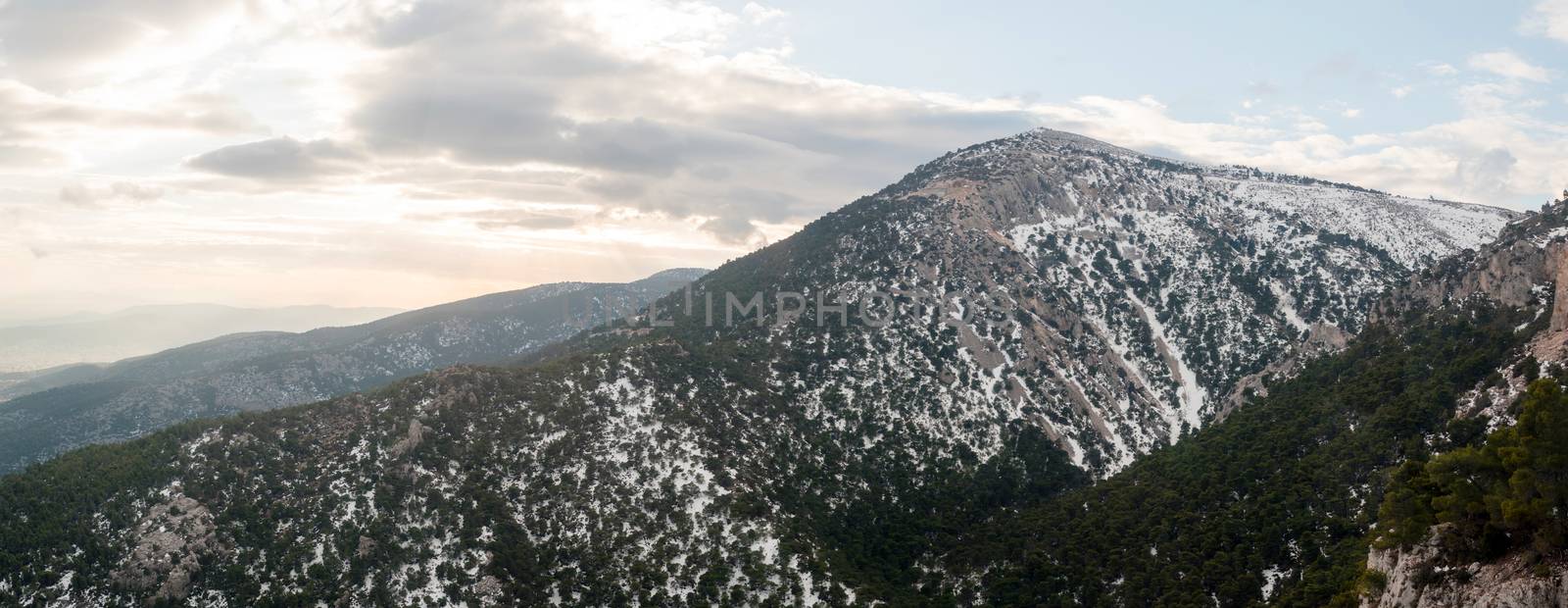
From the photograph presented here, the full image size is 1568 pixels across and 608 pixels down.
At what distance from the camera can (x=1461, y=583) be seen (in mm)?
44875

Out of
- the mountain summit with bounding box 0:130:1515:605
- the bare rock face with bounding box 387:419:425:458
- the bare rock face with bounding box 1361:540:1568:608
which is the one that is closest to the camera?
the bare rock face with bounding box 1361:540:1568:608

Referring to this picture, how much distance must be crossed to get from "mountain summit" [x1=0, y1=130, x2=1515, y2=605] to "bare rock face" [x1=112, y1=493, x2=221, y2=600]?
0.25 m

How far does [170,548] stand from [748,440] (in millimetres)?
65515

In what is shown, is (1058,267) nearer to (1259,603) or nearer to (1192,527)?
(1192,527)

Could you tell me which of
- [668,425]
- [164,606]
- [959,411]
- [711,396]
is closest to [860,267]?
[959,411]

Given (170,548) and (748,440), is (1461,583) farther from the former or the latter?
(170,548)

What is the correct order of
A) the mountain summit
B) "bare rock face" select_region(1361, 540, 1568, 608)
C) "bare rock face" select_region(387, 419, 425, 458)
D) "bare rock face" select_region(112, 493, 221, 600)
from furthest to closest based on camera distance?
"bare rock face" select_region(387, 419, 425, 458), the mountain summit, "bare rock face" select_region(112, 493, 221, 600), "bare rock face" select_region(1361, 540, 1568, 608)

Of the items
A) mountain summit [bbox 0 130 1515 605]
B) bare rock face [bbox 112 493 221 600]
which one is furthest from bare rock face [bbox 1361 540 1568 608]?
bare rock face [bbox 112 493 221 600]

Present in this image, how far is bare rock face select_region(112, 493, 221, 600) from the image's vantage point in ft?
260

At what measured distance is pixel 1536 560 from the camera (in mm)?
41406

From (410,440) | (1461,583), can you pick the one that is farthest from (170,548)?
(1461,583)

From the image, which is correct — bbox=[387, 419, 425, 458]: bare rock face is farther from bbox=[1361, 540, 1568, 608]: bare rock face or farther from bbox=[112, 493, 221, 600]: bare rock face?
bbox=[1361, 540, 1568, 608]: bare rock face

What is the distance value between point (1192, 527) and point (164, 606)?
102283mm

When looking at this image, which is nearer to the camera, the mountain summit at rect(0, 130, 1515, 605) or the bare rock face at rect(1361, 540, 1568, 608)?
the bare rock face at rect(1361, 540, 1568, 608)
